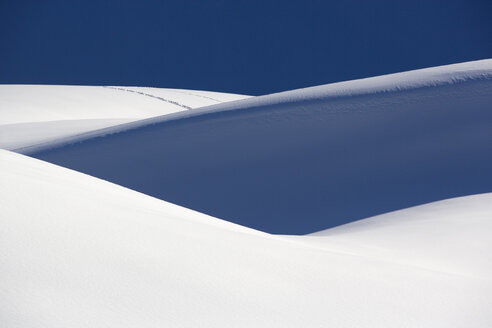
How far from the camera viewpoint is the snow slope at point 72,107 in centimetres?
1123

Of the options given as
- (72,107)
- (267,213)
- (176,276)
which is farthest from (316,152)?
(72,107)

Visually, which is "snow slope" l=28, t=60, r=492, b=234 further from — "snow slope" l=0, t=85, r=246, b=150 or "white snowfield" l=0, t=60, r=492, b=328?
"snow slope" l=0, t=85, r=246, b=150

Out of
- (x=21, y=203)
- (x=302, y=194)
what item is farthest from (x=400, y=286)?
(x=302, y=194)

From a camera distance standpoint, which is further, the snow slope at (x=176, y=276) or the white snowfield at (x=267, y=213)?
the white snowfield at (x=267, y=213)

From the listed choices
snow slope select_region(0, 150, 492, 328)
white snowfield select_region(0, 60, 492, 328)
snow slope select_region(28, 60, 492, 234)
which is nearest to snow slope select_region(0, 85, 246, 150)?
white snowfield select_region(0, 60, 492, 328)

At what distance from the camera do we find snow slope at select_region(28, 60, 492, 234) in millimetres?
6633

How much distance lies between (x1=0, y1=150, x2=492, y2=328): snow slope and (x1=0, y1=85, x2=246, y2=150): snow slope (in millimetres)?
7010

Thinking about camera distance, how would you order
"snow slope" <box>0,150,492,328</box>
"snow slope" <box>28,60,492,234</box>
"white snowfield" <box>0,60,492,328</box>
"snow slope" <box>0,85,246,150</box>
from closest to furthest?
"snow slope" <box>0,150,492,328</box> → "white snowfield" <box>0,60,492,328</box> → "snow slope" <box>28,60,492,234</box> → "snow slope" <box>0,85,246,150</box>

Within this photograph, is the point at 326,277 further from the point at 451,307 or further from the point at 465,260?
the point at 465,260

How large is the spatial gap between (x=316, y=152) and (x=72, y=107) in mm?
9256

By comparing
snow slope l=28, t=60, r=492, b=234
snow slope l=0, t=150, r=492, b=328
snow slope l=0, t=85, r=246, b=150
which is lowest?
snow slope l=0, t=150, r=492, b=328

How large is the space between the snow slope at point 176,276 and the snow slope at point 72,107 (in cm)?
701

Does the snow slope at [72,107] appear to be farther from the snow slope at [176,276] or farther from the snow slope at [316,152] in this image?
the snow slope at [176,276]

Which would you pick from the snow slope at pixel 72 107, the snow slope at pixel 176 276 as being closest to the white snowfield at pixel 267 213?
the snow slope at pixel 176 276
